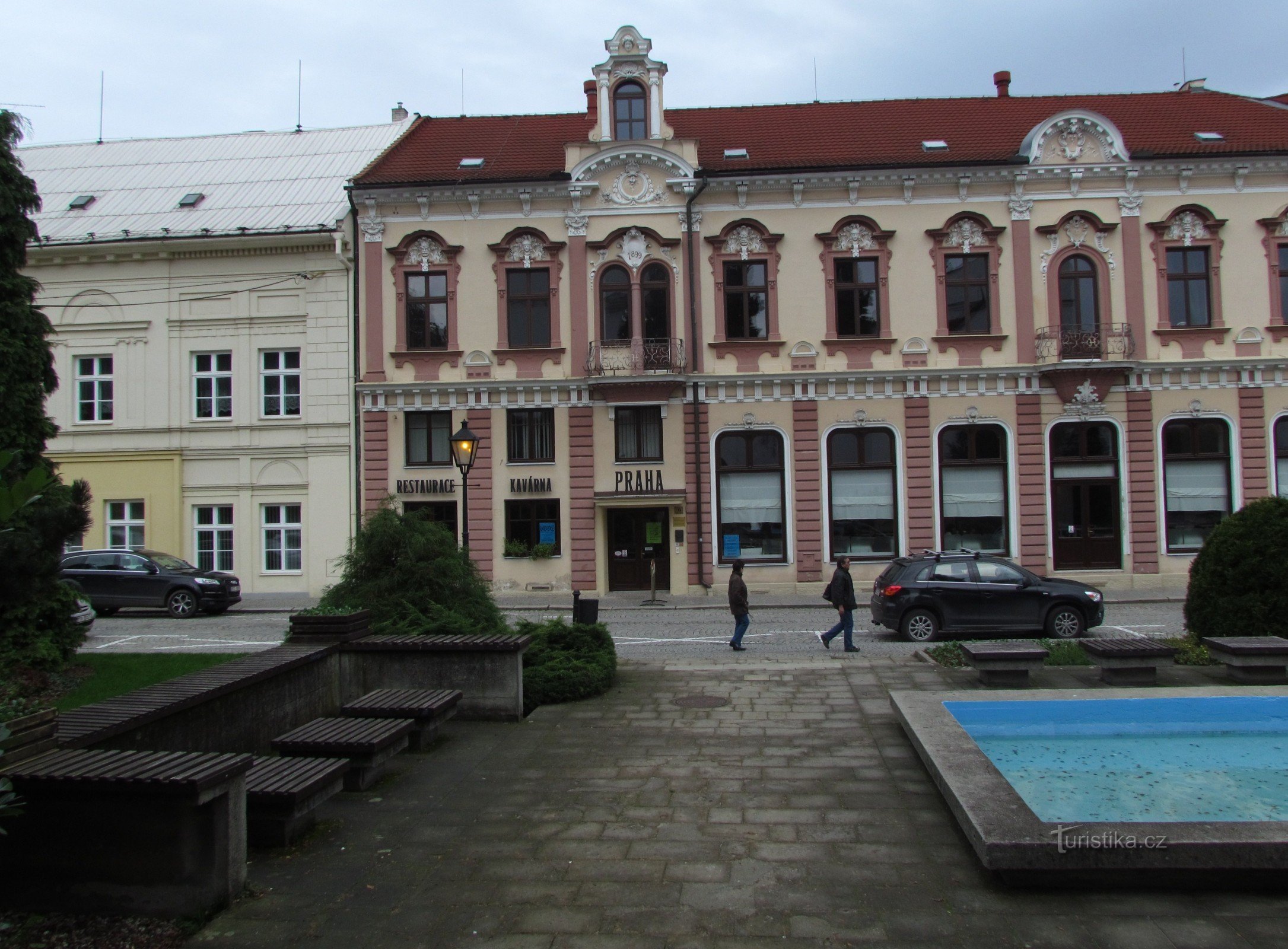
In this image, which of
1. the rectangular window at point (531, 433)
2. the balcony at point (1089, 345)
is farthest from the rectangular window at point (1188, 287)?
the rectangular window at point (531, 433)

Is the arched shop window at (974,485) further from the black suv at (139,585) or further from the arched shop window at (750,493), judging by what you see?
the black suv at (139,585)

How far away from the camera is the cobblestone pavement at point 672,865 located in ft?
15.9

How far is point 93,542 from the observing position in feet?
89.2

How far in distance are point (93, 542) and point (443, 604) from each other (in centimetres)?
2078

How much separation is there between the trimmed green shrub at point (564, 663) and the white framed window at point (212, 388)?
59.9ft

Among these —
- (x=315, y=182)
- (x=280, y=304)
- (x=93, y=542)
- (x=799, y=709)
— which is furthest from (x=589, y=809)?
(x=315, y=182)

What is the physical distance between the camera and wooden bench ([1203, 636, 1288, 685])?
10180 mm

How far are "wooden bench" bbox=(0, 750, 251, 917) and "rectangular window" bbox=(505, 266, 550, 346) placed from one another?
21.7m

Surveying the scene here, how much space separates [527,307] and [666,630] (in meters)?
11.1

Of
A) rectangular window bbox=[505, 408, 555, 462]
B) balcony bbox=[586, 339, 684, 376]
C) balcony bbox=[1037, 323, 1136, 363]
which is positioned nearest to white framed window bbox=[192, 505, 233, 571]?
rectangular window bbox=[505, 408, 555, 462]

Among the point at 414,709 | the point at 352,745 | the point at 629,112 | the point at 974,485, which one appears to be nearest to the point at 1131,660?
the point at 414,709

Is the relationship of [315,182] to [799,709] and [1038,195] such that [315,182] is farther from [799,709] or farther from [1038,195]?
[799,709]

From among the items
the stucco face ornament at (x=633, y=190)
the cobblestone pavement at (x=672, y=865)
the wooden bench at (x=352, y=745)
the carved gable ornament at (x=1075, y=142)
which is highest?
the carved gable ornament at (x=1075, y=142)

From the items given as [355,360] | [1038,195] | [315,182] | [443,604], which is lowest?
[443,604]
